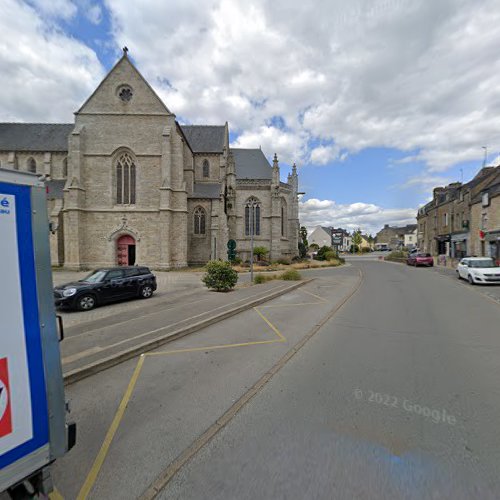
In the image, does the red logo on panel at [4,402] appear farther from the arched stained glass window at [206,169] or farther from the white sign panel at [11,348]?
the arched stained glass window at [206,169]

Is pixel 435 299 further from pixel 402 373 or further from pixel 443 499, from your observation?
pixel 443 499

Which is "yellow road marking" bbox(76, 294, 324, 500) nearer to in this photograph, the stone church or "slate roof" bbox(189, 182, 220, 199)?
the stone church

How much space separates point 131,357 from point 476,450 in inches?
190

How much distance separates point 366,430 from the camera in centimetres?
260

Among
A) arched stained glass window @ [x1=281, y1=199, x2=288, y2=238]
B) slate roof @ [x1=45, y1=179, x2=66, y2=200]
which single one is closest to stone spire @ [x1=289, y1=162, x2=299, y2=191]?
arched stained glass window @ [x1=281, y1=199, x2=288, y2=238]

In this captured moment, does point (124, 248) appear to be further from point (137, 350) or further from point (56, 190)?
point (137, 350)

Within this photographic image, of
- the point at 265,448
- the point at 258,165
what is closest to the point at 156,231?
the point at 258,165

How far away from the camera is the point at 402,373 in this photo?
374cm

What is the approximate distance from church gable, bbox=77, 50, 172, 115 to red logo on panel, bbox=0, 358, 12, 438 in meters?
24.2

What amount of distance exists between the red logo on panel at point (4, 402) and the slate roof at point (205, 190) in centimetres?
2400

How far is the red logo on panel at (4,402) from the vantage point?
152cm

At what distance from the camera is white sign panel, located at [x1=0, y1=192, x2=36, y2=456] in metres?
1.54

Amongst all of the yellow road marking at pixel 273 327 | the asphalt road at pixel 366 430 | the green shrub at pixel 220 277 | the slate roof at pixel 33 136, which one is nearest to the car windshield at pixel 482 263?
the asphalt road at pixel 366 430

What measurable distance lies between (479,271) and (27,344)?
16.9 metres
